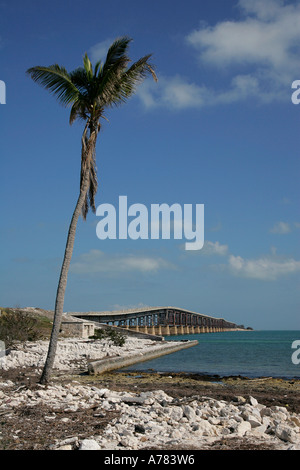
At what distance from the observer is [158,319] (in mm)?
131000

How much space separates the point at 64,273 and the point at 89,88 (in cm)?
706


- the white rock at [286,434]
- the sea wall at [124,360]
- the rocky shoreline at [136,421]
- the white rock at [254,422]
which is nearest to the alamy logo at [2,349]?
the sea wall at [124,360]

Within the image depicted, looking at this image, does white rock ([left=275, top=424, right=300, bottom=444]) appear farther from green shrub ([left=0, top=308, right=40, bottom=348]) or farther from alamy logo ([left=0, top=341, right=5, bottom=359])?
green shrub ([left=0, top=308, right=40, bottom=348])

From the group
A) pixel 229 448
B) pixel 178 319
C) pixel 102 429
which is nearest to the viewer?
pixel 229 448

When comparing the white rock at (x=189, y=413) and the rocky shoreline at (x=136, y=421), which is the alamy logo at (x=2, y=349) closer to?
the rocky shoreline at (x=136, y=421)

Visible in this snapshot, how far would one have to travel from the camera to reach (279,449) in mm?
8547

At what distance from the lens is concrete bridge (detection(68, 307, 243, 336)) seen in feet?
337

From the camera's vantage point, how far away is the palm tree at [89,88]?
16.6 meters

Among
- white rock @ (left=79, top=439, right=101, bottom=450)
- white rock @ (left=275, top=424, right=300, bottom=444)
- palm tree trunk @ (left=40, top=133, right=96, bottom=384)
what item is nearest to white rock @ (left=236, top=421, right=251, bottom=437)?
white rock @ (left=275, top=424, right=300, bottom=444)

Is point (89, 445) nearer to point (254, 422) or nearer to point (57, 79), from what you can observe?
point (254, 422)
